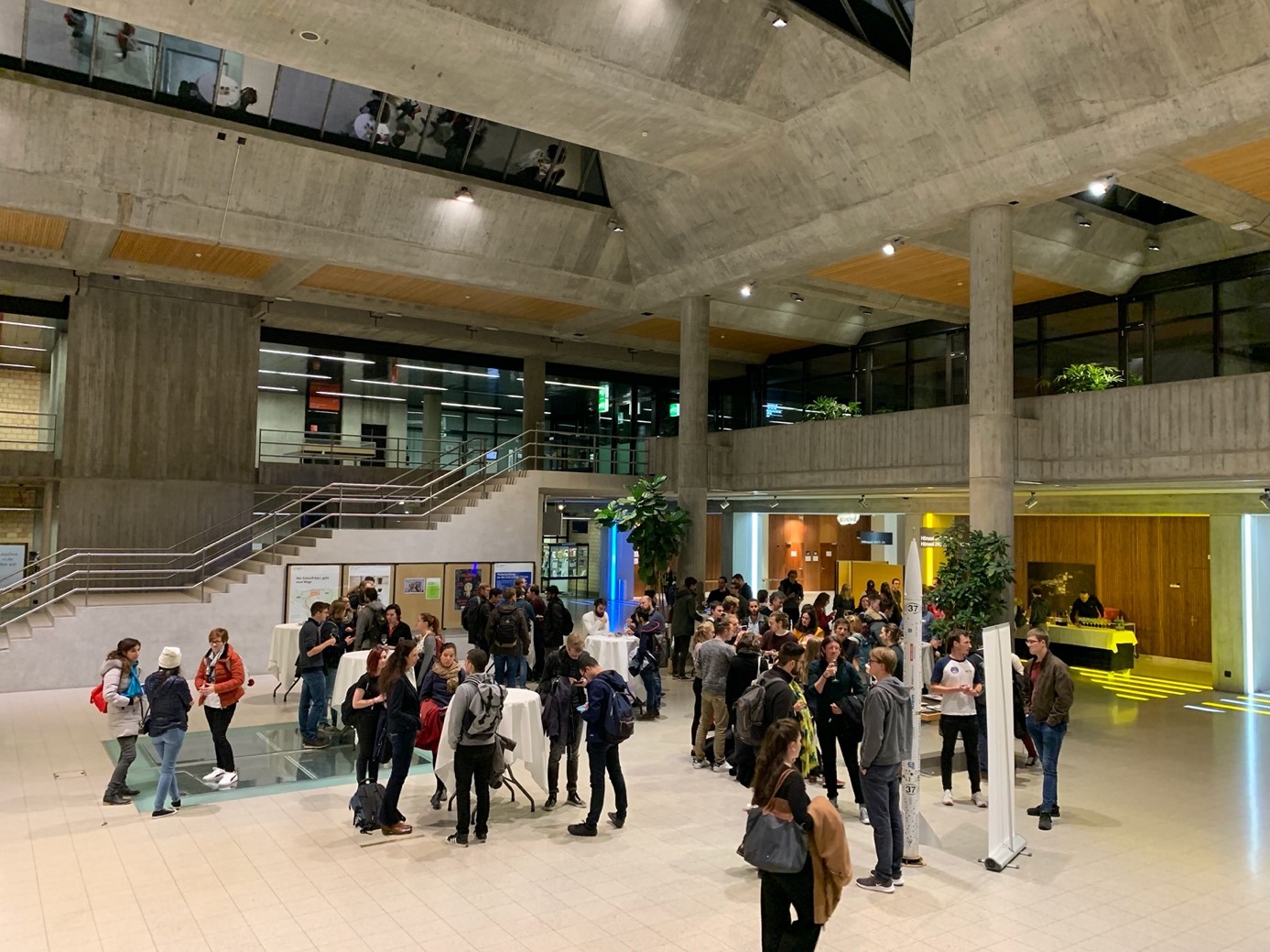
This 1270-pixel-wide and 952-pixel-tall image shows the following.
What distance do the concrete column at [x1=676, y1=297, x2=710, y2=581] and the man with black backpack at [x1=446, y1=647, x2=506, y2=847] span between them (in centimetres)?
1164

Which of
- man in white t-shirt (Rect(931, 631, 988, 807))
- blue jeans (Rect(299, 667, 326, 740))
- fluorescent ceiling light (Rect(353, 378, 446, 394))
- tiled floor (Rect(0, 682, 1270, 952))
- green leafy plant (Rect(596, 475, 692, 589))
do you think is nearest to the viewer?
tiled floor (Rect(0, 682, 1270, 952))

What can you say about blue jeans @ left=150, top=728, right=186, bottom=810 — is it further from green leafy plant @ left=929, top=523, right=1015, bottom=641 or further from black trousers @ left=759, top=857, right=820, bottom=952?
green leafy plant @ left=929, top=523, right=1015, bottom=641

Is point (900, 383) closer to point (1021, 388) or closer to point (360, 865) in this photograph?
point (1021, 388)

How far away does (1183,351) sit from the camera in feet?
56.5

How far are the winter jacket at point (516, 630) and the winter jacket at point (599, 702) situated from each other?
4.48 meters

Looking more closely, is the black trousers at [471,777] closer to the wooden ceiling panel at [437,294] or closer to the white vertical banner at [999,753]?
the white vertical banner at [999,753]

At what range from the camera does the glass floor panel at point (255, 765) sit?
8734 mm

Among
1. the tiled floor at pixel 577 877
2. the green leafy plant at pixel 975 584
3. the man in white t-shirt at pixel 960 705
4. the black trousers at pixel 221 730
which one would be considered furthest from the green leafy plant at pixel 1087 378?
the black trousers at pixel 221 730

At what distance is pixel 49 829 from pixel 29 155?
10195mm

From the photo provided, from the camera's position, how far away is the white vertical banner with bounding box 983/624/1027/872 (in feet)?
22.9

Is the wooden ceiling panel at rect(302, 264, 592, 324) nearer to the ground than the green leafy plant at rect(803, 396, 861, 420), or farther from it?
farther from it

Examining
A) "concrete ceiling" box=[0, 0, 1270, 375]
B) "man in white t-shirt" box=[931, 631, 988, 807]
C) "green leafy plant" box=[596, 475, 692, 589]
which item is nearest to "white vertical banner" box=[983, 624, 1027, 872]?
"man in white t-shirt" box=[931, 631, 988, 807]

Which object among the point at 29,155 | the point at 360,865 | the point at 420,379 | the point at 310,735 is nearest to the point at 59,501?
the point at 29,155

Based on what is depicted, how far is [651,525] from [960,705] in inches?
376
